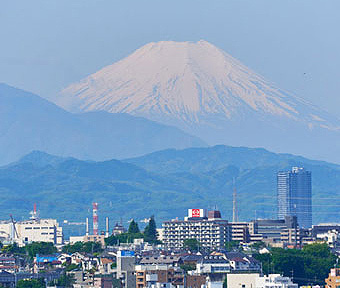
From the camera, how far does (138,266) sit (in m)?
120

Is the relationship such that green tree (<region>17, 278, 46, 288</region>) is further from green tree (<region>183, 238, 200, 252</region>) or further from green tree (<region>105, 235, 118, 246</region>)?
green tree (<region>105, 235, 118, 246</region>)

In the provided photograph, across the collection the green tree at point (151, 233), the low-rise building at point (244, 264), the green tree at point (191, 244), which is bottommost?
the low-rise building at point (244, 264)

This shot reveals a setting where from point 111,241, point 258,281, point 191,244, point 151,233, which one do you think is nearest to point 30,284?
point 258,281

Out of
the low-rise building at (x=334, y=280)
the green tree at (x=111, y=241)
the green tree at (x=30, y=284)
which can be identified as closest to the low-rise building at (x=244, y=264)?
the low-rise building at (x=334, y=280)

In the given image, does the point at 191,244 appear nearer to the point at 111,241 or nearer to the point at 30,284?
the point at 111,241

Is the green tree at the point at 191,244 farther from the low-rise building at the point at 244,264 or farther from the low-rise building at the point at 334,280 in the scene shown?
the low-rise building at the point at 334,280

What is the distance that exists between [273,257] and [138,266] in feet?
52.7

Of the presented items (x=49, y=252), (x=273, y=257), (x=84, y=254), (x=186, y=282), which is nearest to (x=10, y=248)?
(x=49, y=252)

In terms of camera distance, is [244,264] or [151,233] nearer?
[244,264]

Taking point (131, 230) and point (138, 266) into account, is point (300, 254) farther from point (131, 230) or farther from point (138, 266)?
point (131, 230)

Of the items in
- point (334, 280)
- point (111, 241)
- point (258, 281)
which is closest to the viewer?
point (258, 281)

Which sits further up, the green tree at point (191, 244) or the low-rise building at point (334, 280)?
the green tree at point (191, 244)

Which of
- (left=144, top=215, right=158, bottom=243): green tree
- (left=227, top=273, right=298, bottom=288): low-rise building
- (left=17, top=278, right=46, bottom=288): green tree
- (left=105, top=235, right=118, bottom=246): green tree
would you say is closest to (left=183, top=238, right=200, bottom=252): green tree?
(left=144, top=215, right=158, bottom=243): green tree

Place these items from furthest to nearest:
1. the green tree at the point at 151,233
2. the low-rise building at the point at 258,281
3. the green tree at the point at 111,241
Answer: the green tree at the point at 151,233
the green tree at the point at 111,241
the low-rise building at the point at 258,281
